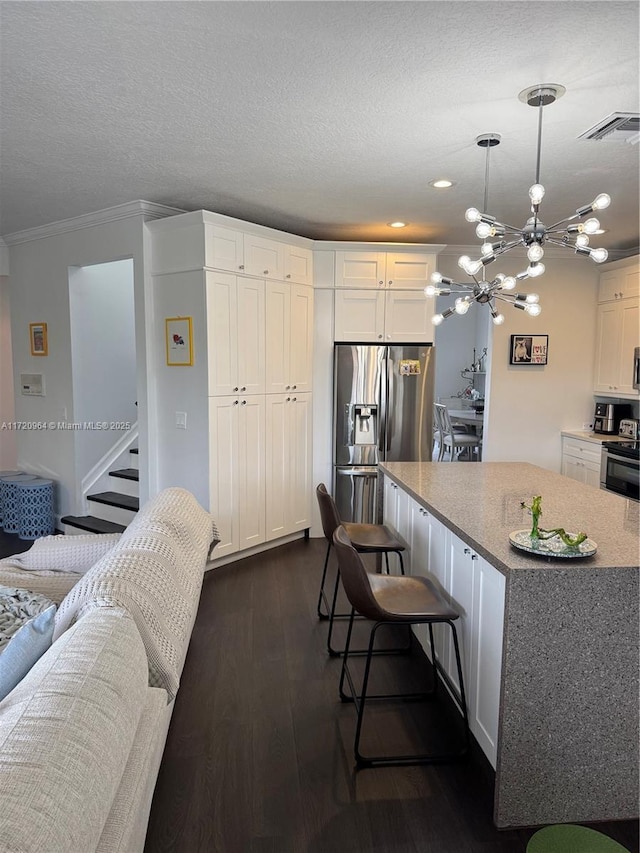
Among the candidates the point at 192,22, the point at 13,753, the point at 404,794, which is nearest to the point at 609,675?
the point at 404,794

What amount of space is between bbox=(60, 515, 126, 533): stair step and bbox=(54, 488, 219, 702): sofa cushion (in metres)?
2.59

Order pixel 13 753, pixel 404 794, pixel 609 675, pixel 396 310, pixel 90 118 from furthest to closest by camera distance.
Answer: pixel 396 310
pixel 90 118
pixel 404 794
pixel 609 675
pixel 13 753

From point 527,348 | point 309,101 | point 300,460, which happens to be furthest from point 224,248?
point 527,348

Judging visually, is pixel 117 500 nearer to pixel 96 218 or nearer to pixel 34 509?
pixel 34 509

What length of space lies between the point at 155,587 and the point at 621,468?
4154 mm

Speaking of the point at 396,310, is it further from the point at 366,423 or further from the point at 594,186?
the point at 594,186

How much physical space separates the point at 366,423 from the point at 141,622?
359 centimetres

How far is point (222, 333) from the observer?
416cm

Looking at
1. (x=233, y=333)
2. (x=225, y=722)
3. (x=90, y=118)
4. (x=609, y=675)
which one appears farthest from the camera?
(x=233, y=333)

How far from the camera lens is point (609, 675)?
1869 mm

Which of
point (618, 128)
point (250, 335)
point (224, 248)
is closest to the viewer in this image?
point (618, 128)

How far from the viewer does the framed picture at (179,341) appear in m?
4.16

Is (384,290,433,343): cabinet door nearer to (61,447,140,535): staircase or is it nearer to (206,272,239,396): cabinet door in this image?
(206,272,239,396): cabinet door

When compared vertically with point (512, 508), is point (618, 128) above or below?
above
